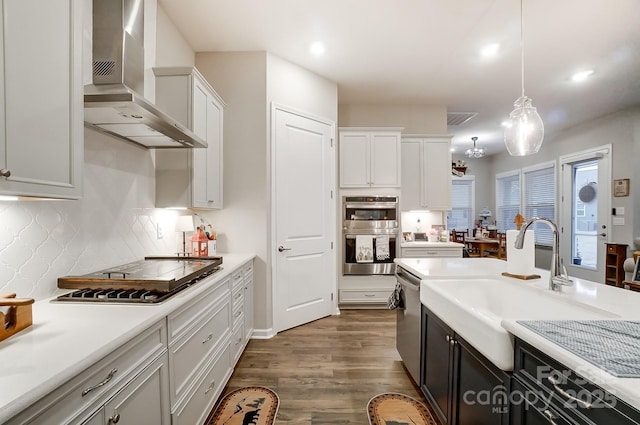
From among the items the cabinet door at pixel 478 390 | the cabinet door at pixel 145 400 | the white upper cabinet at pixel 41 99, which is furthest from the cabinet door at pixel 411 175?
the white upper cabinet at pixel 41 99

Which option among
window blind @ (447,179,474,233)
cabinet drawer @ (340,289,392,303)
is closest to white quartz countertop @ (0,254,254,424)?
cabinet drawer @ (340,289,392,303)

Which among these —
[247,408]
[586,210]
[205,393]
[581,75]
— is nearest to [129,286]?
[205,393]

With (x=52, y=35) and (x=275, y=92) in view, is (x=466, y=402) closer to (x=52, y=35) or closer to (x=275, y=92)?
(x=52, y=35)

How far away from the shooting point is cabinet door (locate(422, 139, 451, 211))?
4.55 metres

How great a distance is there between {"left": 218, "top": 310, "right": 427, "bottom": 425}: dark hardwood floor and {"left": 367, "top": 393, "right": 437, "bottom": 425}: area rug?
0.18ft

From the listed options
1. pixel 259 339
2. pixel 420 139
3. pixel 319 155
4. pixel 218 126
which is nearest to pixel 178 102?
pixel 218 126

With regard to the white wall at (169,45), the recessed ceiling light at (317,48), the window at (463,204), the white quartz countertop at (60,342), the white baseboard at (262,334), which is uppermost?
the recessed ceiling light at (317,48)

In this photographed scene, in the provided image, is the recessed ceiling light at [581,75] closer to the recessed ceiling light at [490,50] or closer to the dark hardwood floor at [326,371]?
the recessed ceiling light at [490,50]

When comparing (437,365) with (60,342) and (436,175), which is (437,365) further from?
(436,175)

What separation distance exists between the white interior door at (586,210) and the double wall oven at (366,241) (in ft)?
12.9

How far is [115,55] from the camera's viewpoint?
1.55 meters

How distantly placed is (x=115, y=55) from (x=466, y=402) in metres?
2.51

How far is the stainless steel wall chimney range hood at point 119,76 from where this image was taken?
1.36 m

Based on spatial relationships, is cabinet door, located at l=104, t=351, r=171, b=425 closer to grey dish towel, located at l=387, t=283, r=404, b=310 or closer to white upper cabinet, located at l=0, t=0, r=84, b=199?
white upper cabinet, located at l=0, t=0, r=84, b=199
